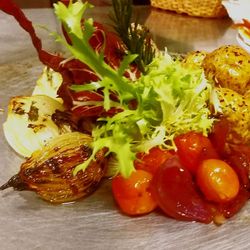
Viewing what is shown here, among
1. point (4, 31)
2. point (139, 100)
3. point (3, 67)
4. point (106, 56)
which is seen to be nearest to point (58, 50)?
point (3, 67)

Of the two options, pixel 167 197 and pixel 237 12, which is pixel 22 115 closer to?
pixel 167 197

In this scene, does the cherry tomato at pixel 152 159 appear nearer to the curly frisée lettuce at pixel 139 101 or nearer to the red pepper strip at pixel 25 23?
the curly frisée lettuce at pixel 139 101

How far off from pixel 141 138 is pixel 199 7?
118 centimetres

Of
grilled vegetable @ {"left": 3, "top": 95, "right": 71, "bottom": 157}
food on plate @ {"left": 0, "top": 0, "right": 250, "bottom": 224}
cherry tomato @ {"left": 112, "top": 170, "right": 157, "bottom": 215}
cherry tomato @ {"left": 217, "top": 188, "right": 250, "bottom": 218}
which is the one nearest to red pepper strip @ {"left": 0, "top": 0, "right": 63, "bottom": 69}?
food on plate @ {"left": 0, "top": 0, "right": 250, "bottom": 224}

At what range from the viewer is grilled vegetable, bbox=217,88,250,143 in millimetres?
1151

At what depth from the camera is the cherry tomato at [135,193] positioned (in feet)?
3.39

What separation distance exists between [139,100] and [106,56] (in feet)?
0.51

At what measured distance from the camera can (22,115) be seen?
130 centimetres

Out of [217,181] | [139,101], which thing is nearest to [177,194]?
[217,181]

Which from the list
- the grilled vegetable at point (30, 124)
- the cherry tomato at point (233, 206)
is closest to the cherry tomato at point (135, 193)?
the cherry tomato at point (233, 206)

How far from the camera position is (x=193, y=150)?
42.4 inches

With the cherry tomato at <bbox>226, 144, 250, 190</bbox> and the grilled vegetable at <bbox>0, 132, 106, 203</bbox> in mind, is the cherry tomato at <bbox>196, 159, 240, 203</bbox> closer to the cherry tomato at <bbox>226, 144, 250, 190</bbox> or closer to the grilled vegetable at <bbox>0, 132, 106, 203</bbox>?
the cherry tomato at <bbox>226, 144, 250, 190</bbox>

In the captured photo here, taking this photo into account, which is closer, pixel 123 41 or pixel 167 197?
pixel 167 197

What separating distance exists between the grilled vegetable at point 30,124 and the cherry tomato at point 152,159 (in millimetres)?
224
